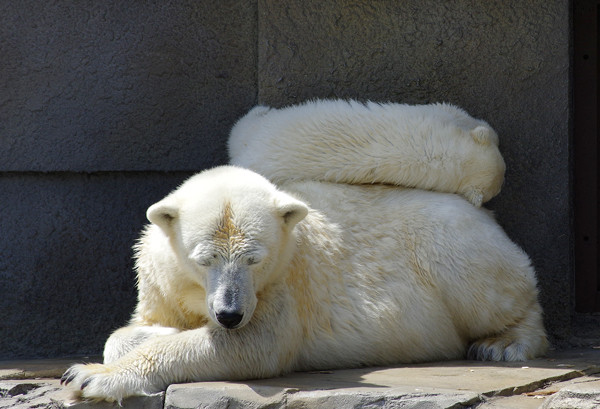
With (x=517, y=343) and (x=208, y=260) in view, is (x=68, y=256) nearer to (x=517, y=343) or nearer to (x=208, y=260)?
(x=208, y=260)

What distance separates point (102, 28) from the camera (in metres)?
4.96

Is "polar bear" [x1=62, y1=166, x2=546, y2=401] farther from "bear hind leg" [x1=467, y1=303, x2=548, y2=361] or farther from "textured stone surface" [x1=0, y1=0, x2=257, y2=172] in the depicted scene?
"textured stone surface" [x1=0, y1=0, x2=257, y2=172]

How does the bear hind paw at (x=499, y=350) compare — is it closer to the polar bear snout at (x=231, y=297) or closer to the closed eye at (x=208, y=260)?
the polar bear snout at (x=231, y=297)

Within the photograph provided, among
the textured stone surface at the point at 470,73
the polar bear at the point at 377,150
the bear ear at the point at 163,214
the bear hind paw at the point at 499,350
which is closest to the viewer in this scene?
the bear ear at the point at 163,214

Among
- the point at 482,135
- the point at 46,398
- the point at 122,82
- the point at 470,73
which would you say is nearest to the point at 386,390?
the point at 46,398

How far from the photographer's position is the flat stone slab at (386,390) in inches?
125

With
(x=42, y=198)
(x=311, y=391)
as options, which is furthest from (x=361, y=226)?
(x=42, y=198)

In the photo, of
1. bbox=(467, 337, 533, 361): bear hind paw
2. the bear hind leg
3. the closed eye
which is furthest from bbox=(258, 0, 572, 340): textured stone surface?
the closed eye

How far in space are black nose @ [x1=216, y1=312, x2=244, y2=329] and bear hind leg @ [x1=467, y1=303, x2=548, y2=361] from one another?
138 cm

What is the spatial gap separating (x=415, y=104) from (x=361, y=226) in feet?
3.34

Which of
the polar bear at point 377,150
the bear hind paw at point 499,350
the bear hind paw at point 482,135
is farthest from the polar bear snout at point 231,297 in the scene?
the bear hind paw at point 482,135

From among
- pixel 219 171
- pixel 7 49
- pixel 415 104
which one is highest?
pixel 7 49

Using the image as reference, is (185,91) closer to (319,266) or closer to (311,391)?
(319,266)

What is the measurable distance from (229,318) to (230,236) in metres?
0.33
